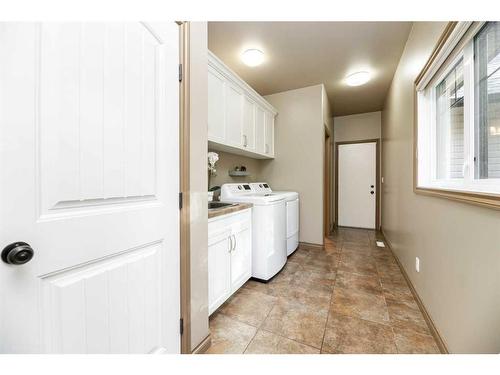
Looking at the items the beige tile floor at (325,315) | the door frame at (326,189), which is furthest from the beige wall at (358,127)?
the beige tile floor at (325,315)

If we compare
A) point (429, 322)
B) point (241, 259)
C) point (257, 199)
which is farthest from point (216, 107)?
point (429, 322)

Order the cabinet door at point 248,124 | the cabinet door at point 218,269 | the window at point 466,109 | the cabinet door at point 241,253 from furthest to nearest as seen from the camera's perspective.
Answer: the cabinet door at point 248,124
the cabinet door at point 241,253
the cabinet door at point 218,269
the window at point 466,109

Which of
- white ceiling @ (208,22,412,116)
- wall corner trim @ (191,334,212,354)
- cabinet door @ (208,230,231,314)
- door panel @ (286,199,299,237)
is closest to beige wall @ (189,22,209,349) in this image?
wall corner trim @ (191,334,212,354)

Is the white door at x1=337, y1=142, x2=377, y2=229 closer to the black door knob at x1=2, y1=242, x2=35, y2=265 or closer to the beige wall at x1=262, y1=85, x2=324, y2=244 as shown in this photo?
the beige wall at x1=262, y1=85, x2=324, y2=244

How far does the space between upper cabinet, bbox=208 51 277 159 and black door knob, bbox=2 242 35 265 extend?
5.30 feet

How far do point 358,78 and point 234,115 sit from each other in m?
1.91

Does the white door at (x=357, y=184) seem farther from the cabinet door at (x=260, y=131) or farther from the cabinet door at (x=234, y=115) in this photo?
the cabinet door at (x=234, y=115)

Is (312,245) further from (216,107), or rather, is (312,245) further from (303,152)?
(216,107)

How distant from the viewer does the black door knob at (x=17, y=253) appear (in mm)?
539

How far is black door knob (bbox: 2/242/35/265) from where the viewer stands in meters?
0.54

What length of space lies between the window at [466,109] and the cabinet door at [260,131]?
1817 mm

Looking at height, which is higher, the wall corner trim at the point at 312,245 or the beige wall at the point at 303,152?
the beige wall at the point at 303,152

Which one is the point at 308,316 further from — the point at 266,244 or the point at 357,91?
the point at 357,91

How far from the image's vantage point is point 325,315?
160 cm
